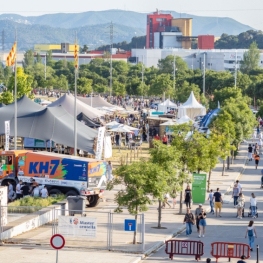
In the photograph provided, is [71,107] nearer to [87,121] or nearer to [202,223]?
[87,121]

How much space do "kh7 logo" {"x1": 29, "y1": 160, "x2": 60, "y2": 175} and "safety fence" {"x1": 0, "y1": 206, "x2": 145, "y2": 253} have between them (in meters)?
4.86

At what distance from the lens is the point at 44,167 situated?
35.2m

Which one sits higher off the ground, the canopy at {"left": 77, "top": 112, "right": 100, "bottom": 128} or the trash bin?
the canopy at {"left": 77, "top": 112, "right": 100, "bottom": 128}

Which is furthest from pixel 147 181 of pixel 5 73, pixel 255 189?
pixel 5 73

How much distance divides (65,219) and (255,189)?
1894cm

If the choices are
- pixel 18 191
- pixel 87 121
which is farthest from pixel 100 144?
pixel 87 121

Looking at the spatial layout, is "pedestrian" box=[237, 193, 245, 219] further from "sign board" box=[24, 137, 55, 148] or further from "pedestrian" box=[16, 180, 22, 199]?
"sign board" box=[24, 137, 55, 148]

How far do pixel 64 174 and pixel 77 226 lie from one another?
8.65m

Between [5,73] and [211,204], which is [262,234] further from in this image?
[5,73]

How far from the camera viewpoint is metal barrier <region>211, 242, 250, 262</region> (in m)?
25.0

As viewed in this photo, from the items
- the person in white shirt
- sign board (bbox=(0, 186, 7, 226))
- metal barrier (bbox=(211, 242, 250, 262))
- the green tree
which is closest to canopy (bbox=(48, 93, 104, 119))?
the person in white shirt

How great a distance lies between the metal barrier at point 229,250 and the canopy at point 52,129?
20915 mm

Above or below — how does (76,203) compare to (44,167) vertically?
below

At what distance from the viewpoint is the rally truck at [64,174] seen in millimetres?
34281
